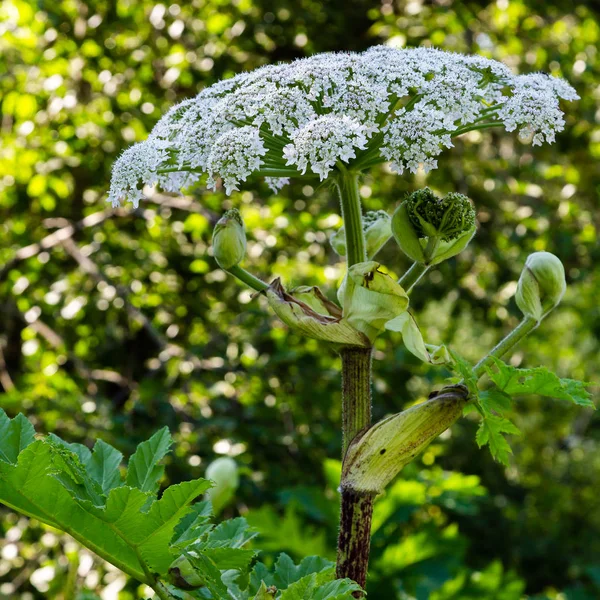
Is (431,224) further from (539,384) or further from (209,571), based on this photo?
(209,571)

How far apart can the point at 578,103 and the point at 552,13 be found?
1.75ft

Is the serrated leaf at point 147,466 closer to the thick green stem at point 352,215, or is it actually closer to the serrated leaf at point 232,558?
the serrated leaf at point 232,558

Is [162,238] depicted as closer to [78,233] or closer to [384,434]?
[78,233]

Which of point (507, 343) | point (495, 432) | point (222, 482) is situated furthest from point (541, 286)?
point (222, 482)

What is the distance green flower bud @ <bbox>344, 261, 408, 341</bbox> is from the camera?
2.67ft

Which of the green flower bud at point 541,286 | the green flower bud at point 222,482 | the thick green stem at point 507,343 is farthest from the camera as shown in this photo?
the green flower bud at point 222,482

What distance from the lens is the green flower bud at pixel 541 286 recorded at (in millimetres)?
913

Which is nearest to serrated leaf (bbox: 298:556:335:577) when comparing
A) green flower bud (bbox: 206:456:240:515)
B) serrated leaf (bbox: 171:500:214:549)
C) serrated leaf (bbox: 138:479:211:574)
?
serrated leaf (bbox: 171:500:214:549)

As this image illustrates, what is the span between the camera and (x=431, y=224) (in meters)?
0.84

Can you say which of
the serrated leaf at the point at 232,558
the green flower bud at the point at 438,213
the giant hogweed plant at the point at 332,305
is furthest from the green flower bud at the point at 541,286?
the serrated leaf at the point at 232,558

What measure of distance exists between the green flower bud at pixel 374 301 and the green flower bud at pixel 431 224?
0.06 meters

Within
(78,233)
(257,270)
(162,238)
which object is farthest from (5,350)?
(257,270)

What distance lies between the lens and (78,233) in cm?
297

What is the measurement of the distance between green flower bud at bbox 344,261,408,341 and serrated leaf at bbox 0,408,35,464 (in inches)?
12.1
